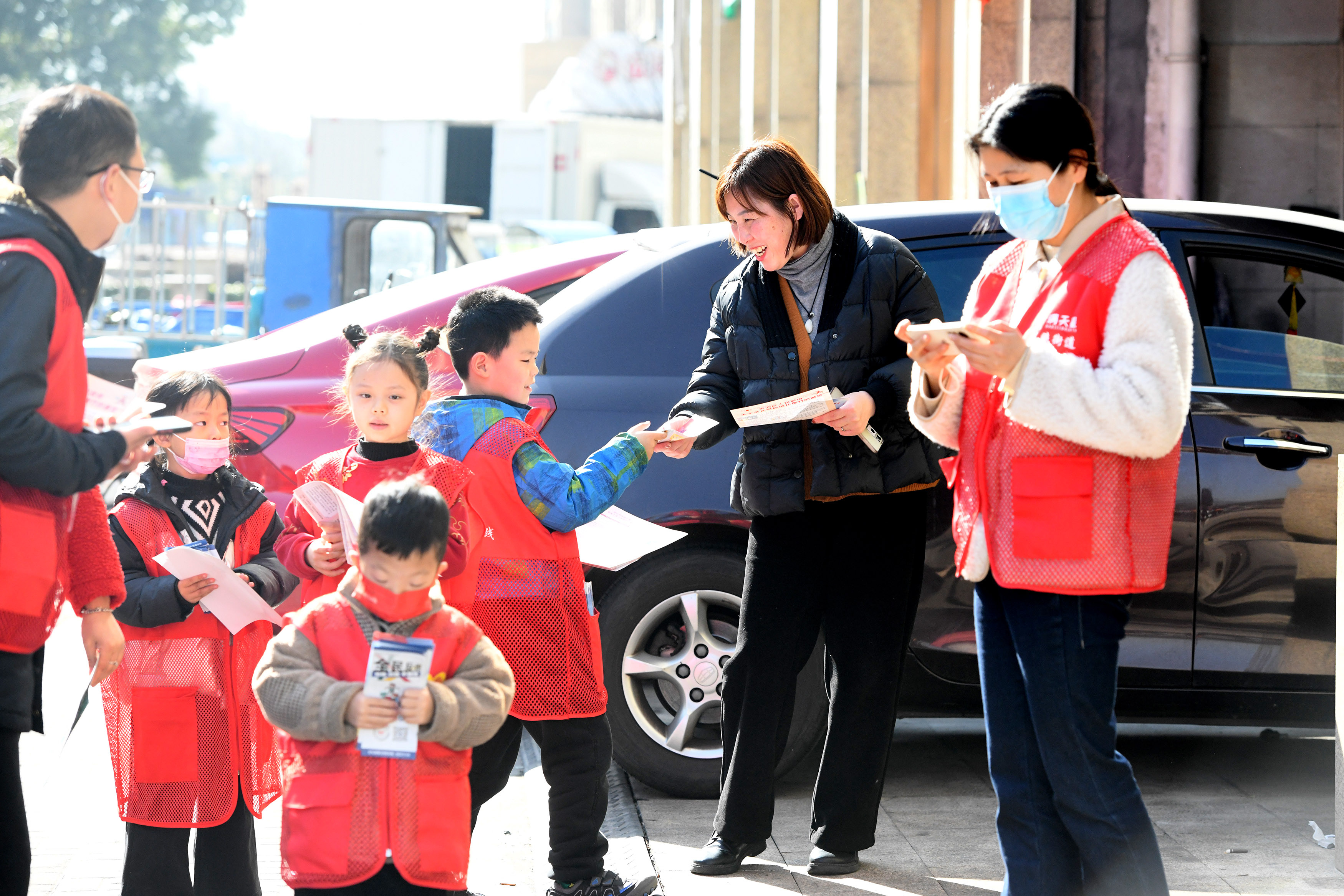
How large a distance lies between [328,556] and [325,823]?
77cm

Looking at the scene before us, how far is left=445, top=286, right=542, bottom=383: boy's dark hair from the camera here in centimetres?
350

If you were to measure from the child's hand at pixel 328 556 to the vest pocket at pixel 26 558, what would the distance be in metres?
0.65

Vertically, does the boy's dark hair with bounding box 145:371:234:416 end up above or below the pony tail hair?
below

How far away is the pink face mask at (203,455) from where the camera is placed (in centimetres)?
342

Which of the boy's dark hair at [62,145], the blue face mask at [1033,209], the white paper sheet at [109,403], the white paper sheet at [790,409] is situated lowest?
the white paper sheet at [790,409]

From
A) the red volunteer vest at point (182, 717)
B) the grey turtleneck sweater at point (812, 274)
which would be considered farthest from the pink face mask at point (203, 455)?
the grey turtleneck sweater at point (812, 274)

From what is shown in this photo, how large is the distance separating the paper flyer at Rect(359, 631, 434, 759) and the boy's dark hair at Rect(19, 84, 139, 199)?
1.06 m

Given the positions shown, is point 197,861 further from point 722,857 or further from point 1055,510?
point 1055,510

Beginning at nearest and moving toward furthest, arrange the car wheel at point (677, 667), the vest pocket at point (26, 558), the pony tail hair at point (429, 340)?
the vest pocket at point (26, 558) < the pony tail hair at point (429, 340) < the car wheel at point (677, 667)

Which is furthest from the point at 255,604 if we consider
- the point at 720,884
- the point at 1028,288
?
the point at 1028,288

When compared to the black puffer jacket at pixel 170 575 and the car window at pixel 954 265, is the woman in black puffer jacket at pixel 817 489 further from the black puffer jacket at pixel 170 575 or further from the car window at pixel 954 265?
the black puffer jacket at pixel 170 575

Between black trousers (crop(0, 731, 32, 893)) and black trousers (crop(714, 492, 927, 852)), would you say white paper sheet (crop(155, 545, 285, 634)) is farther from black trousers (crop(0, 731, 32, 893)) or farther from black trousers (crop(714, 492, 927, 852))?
black trousers (crop(714, 492, 927, 852))

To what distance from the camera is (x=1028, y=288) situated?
3.09 m

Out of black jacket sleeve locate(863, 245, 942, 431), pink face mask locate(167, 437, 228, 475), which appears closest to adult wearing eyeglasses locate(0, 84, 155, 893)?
pink face mask locate(167, 437, 228, 475)
